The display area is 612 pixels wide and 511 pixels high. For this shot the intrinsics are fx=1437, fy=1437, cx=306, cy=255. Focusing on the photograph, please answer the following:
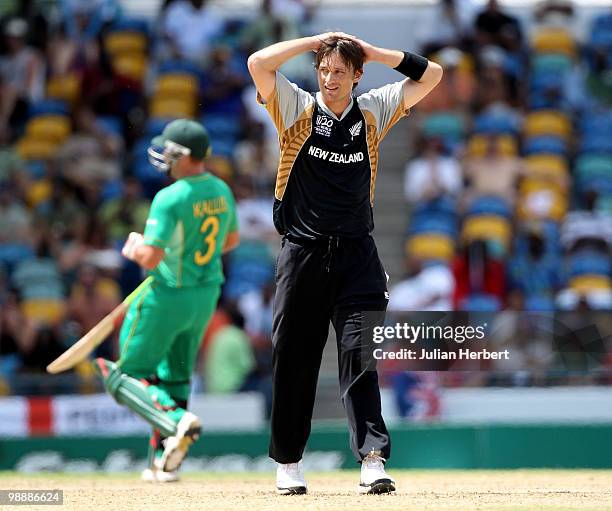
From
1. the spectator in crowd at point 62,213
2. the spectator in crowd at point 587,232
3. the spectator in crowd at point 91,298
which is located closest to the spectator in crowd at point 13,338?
the spectator in crowd at point 91,298

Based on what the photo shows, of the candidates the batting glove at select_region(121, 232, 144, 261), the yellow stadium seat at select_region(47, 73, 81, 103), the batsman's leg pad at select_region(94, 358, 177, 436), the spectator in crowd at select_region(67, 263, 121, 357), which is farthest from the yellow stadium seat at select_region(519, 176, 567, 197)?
the batting glove at select_region(121, 232, 144, 261)

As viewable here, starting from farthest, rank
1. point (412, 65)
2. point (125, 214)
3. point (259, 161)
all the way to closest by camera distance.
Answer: point (259, 161) < point (125, 214) < point (412, 65)

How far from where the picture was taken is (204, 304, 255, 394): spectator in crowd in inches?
515

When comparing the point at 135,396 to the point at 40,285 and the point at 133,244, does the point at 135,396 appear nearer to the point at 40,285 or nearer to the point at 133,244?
the point at 133,244

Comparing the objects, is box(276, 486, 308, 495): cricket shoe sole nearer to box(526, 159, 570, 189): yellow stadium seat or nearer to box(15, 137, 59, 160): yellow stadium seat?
box(526, 159, 570, 189): yellow stadium seat

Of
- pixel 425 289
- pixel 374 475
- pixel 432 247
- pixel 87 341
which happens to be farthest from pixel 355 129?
pixel 432 247

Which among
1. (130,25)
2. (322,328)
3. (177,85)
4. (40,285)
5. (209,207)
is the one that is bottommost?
(322,328)

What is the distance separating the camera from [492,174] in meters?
15.4

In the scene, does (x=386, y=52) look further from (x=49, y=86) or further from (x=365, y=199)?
(x=49, y=86)

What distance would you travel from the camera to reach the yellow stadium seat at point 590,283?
14453mm

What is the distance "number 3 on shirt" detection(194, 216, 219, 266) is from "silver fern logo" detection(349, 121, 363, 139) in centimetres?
185

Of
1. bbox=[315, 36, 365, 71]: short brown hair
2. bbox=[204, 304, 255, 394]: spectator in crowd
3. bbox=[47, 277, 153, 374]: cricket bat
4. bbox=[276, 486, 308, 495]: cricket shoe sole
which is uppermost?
bbox=[315, 36, 365, 71]: short brown hair

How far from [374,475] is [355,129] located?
5.81 ft

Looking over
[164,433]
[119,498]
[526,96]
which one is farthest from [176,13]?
[119,498]
